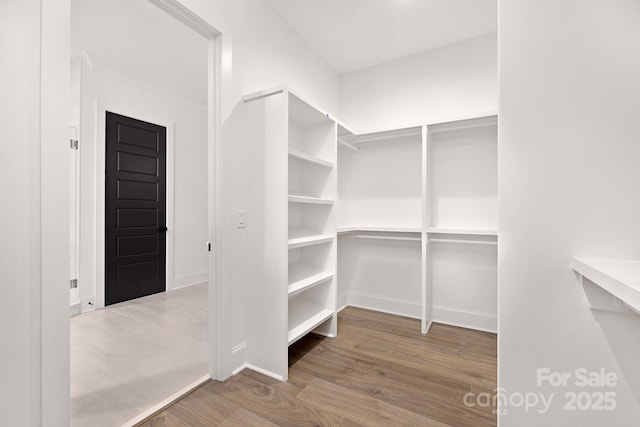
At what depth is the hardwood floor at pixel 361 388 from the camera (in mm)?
1459

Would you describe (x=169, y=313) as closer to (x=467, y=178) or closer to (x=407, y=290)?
(x=407, y=290)

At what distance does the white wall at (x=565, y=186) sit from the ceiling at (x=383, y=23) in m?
1.71

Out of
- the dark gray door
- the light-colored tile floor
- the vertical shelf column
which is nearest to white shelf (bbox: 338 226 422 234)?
the vertical shelf column

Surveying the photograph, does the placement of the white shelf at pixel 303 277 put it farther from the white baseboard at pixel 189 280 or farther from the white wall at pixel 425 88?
the white baseboard at pixel 189 280

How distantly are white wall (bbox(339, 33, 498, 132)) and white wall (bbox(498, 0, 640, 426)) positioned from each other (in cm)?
166

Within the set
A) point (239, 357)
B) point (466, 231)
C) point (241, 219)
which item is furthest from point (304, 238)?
point (466, 231)

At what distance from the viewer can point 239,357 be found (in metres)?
1.90

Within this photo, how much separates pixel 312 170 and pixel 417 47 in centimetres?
169

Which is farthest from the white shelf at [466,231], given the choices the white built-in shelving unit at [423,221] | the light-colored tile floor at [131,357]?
the light-colored tile floor at [131,357]

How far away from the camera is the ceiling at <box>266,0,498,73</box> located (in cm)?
223

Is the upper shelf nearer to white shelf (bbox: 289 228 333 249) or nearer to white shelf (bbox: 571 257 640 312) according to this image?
white shelf (bbox: 289 228 333 249)

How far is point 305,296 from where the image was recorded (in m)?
2.55

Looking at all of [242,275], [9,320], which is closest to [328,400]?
[242,275]

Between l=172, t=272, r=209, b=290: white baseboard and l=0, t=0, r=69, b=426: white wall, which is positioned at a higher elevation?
l=0, t=0, r=69, b=426: white wall
